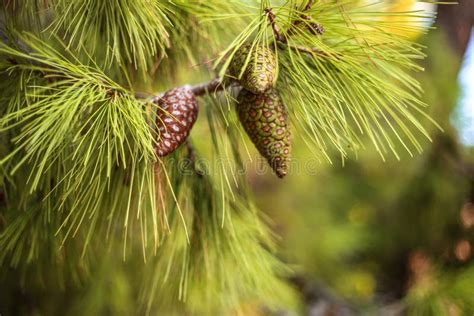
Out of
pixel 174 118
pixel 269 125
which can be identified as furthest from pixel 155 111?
pixel 269 125

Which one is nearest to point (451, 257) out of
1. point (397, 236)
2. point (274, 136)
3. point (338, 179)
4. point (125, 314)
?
point (397, 236)

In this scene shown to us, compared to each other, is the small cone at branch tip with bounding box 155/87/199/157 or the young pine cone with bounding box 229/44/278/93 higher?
the young pine cone with bounding box 229/44/278/93

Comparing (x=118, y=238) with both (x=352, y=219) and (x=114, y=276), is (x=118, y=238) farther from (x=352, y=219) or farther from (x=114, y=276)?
(x=352, y=219)

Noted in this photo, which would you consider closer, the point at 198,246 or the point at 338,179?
the point at 198,246

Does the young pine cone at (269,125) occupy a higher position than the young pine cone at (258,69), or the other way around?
the young pine cone at (258,69)
